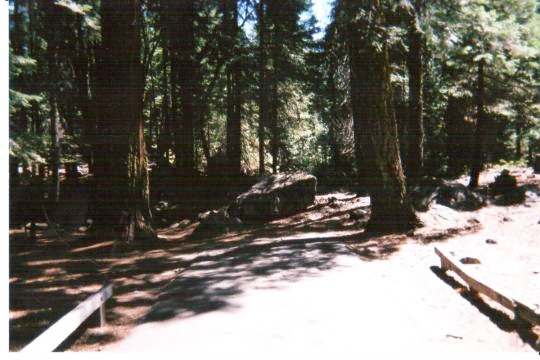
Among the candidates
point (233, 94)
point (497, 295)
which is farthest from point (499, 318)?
point (233, 94)

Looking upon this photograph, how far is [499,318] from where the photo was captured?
5.56 metres

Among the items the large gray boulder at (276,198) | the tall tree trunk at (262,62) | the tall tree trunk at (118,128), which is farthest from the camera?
the tall tree trunk at (262,62)

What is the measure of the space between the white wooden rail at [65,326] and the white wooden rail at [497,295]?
491 centimetres

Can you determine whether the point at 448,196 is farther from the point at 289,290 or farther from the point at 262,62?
the point at 262,62

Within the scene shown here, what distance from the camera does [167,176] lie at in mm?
20859

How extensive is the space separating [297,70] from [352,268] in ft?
52.4

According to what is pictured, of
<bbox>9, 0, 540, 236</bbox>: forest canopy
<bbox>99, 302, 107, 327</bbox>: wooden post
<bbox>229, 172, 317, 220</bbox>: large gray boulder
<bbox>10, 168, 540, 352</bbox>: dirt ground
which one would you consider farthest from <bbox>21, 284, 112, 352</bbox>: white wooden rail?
<bbox>229, 172, 317, 220</bbox>: large gray boulder

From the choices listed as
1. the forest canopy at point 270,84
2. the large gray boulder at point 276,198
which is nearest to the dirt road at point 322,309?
Result: the forest canopy at point 270,84

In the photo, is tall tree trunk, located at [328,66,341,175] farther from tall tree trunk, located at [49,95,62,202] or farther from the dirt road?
the dirt road

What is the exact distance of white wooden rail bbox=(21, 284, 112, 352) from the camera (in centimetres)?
419

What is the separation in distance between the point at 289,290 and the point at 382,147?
571 centimetres

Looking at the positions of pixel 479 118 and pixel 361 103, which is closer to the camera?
pixel 361 103

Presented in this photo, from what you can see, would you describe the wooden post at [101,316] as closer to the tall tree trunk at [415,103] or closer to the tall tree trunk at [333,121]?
the tall tree trunk at [415,103]

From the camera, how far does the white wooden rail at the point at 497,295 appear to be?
4.82 metres
